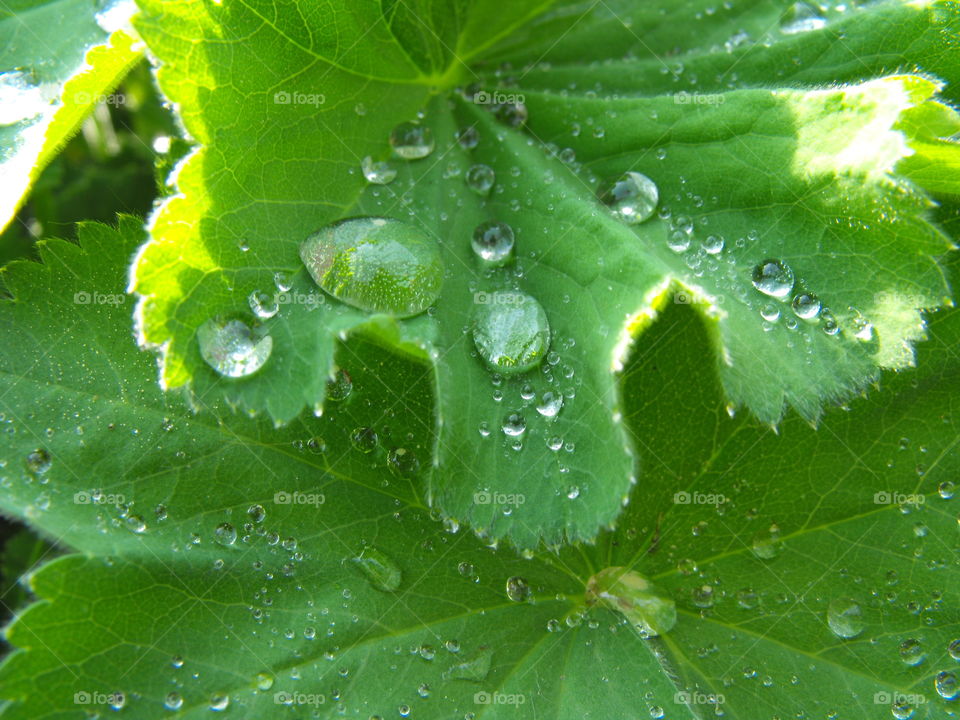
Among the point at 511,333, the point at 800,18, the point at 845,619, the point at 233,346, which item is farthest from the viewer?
the point at 800,18

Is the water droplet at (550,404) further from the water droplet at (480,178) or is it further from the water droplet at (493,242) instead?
the water droplet at (480,178)

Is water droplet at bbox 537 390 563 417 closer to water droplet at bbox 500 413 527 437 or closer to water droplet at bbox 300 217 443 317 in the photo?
water droplet at bbox 500 413 527 437

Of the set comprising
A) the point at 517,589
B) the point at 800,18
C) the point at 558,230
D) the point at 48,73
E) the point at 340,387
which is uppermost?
the point at 48,73

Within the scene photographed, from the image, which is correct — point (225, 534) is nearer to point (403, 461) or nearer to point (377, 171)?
point (403, 461)

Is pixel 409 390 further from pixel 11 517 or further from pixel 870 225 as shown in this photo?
pixel 870 225

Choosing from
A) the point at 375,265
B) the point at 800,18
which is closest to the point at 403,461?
the point at 375,265

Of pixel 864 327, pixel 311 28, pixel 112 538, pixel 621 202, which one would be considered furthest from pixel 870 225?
pixel 112 538
